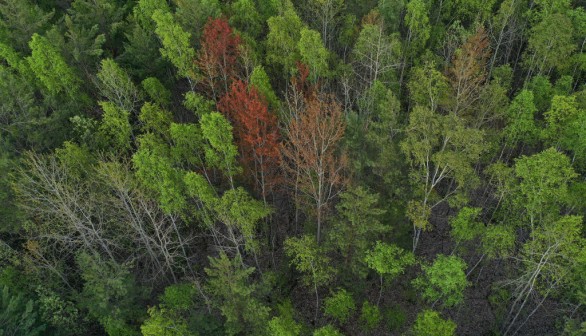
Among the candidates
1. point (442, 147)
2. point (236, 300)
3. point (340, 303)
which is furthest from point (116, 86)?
point (442, 147)

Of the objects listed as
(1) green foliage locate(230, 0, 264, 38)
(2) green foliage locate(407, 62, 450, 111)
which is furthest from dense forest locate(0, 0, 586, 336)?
(2) green foliage locate(407, 62, 450, 111)

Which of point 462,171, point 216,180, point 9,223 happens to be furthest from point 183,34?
point 462,171

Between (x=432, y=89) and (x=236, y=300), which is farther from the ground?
(x=432, y=89)

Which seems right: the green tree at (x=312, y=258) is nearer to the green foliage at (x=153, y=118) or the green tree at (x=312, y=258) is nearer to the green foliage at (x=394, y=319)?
the green foliage at (x=394, y=319)

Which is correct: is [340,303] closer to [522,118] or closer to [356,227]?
[356,227]

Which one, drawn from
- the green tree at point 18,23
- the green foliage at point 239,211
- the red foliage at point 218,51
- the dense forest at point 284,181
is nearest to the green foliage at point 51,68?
the dense forest at point 284,181

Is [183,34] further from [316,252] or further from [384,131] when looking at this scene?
[316,252]

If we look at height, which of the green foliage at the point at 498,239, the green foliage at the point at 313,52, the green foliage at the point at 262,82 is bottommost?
the green foliage at the point at 498,239
